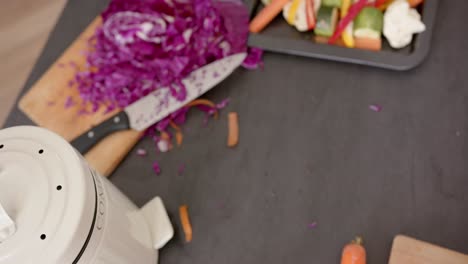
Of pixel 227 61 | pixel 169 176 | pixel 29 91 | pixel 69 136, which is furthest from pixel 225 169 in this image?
pixel 29 91

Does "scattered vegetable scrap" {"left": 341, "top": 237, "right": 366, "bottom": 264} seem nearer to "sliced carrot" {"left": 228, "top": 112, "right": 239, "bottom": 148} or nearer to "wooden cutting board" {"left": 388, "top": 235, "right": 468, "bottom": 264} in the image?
"wooden cutting board" {"left": 388, "top": 235, "right": 468, "bottom": 264}

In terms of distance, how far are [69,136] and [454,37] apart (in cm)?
76

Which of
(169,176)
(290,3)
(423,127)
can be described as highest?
(290,3)

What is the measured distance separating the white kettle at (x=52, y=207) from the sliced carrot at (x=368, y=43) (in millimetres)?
545

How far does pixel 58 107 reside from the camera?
98 cm

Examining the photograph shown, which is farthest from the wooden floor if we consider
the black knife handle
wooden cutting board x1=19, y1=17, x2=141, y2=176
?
the black knife handle

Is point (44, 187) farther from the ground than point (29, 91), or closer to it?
farther from the ground

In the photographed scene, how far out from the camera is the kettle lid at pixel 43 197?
537 millimetres

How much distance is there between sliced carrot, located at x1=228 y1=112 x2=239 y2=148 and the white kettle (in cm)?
28

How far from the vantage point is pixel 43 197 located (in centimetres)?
57

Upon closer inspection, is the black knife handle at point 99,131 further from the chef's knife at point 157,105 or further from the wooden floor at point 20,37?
the wooden floor at point 20,37

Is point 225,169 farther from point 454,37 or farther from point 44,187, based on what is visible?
point 454,37

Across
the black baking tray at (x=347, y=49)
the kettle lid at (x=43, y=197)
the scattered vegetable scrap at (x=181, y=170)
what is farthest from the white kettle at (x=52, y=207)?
the black baking tray at (x=347, y=49)

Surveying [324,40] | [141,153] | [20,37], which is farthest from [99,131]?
[20,37]
